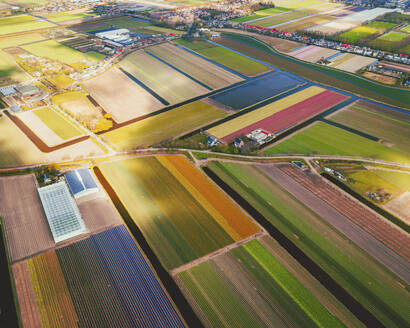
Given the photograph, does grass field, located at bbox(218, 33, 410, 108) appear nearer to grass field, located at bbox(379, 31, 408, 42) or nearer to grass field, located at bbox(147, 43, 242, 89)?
grass field, located at bbox(147, 43, 242, 89)

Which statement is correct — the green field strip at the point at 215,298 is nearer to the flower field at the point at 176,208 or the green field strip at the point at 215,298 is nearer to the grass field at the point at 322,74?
the flower field at the point at 176,208

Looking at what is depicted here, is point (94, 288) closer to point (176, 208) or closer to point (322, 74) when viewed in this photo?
point (176, 208)

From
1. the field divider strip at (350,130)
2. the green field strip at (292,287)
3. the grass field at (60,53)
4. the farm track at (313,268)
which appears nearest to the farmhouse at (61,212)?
the farm track at (313,268)

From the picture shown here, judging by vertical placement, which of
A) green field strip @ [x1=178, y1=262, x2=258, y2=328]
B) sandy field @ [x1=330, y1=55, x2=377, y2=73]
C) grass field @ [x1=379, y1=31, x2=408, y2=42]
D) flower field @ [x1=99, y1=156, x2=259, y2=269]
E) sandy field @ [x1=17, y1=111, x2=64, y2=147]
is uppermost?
grass field @ [x1=379, y1=31, x2=408, y2=42]

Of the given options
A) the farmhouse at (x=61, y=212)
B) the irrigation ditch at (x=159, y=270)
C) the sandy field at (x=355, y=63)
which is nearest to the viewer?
the irrigation ditch at (x=159, y=270)

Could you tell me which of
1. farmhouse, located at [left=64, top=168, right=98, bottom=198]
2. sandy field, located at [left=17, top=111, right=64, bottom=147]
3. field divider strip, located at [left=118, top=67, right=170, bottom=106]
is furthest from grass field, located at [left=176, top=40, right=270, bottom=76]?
farmhouse, located at [left=64, top=168, right=98, bottom=198]

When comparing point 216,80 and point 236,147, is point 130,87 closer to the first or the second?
point 216,80

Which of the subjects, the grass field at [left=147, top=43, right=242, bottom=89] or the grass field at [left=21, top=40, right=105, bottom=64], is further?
the grass field at [left=21, top=40, right=105, bottom=64]

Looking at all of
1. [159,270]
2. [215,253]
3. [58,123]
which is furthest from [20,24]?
[215,253]
